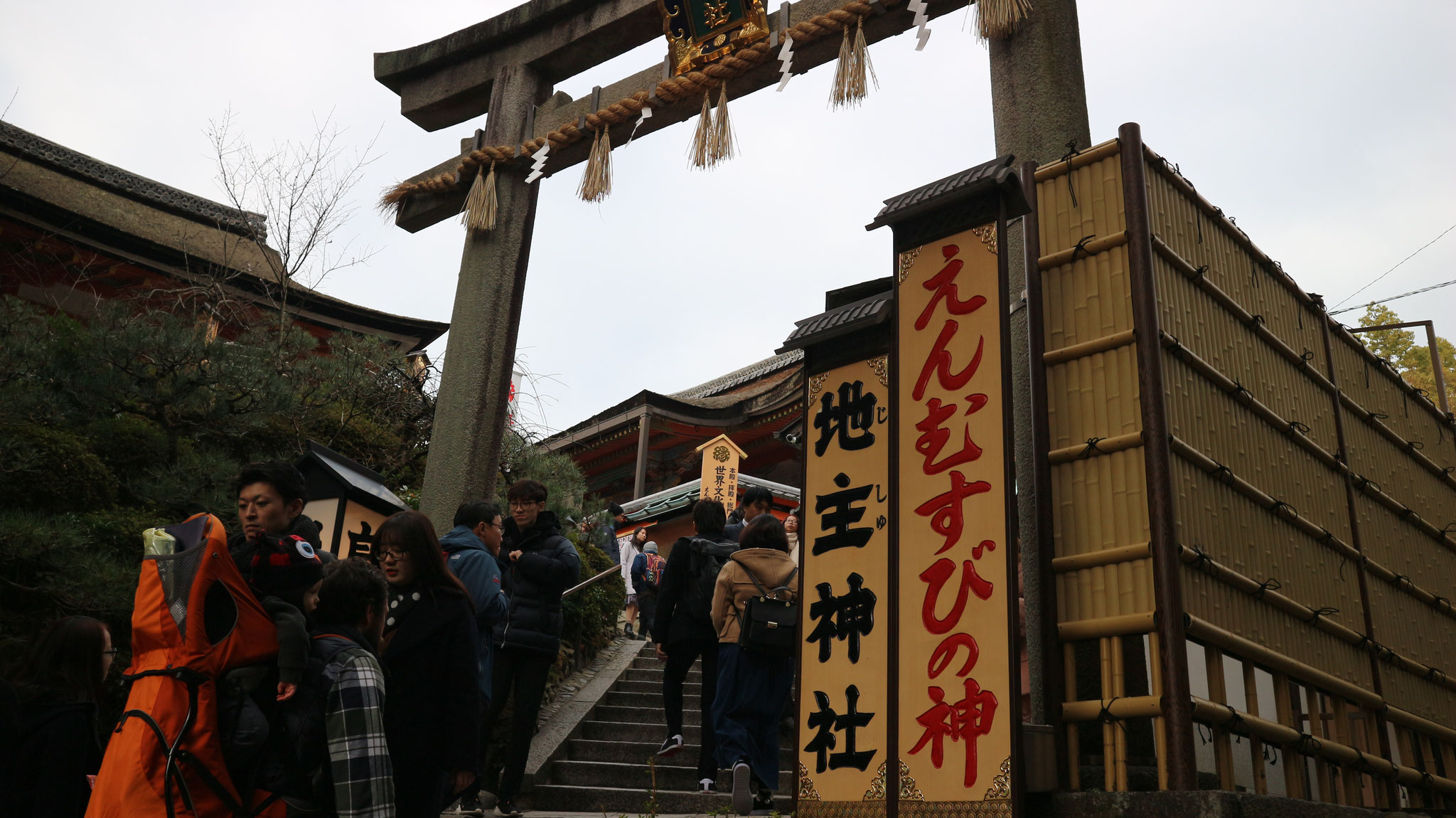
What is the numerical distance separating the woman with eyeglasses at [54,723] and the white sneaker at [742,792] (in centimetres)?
295

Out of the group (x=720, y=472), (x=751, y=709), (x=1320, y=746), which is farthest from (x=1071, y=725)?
(x=720, y=472)

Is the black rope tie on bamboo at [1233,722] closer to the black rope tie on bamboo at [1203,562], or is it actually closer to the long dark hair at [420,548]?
the black rope tie on bamboo at [1203,562]

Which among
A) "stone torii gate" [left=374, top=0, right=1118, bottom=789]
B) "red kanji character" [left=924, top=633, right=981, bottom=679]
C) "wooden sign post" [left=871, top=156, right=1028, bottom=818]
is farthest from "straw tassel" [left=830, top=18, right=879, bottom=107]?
"red kanji character" [left=924, top=633, right=981, bottom=679]

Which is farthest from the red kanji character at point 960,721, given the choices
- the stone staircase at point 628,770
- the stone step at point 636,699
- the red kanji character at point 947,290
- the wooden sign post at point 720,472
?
the wooden sign post at point 720,472

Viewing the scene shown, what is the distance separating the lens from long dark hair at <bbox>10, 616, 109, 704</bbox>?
3.54 metres

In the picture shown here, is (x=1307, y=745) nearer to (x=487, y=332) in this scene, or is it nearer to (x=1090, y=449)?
(x=1090, y=449)

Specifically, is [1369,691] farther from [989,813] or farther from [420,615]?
[420,615]

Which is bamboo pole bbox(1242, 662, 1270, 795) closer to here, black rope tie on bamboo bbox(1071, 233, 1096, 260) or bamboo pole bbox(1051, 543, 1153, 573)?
bamboo pole bbox(1051, 543, 1153, 573)

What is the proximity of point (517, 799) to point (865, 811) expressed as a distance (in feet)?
9.29

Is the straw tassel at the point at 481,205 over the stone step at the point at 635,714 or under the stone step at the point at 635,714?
over

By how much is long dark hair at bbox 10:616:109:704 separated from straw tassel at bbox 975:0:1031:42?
5074mm

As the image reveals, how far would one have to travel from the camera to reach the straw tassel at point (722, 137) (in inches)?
287

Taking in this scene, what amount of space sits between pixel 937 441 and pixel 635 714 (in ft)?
15.6

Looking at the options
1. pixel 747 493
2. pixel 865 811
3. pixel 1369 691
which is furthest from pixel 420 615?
pixel 1369 691
